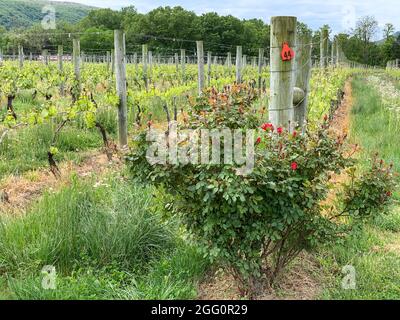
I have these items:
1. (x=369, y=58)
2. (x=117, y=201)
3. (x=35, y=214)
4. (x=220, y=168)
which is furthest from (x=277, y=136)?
(x=369, y=58)

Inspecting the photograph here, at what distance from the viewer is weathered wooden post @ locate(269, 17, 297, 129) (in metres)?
3.50

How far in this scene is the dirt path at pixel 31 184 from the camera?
15.7 feet

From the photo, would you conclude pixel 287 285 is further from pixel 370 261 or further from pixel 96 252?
pixel 96 252

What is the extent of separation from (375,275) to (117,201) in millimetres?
2138

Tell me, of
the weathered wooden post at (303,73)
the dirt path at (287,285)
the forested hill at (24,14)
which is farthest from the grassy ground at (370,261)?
the forested hill at (24,14)

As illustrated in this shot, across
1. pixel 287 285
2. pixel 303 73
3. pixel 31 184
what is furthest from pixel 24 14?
pixel 287 285

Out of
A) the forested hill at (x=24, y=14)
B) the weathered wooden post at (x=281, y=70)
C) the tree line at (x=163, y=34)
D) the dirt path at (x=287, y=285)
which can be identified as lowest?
the dirt path at (x=287, y=285)

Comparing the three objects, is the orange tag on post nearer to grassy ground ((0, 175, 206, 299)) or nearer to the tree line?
grassy ground ((0, 175, 206, 299))

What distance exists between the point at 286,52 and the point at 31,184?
12.4 feet

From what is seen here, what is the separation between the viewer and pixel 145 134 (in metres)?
2.96

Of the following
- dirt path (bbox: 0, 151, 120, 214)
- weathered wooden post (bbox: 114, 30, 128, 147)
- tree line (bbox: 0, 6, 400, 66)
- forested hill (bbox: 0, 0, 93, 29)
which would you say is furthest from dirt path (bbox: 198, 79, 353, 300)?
forested hill (bbox: 0, 0, 93, 29)

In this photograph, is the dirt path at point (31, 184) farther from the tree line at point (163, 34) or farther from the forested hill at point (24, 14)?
the forested hill at point (24, 14)

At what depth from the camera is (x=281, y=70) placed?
11.6 ft

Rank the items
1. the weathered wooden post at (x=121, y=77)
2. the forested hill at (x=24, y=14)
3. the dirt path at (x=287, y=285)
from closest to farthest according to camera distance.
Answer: the dirt path at (x=287, y=285) → the weathered wooden post at (x=121, y=77) → the forested hill at (x=24, y=14)
